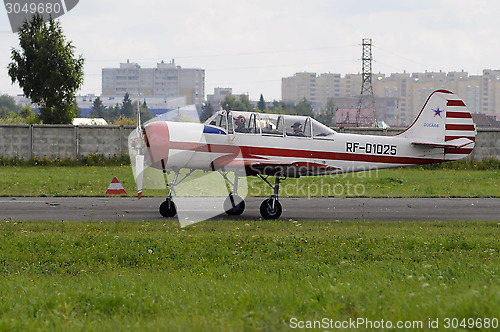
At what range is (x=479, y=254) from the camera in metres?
11.1

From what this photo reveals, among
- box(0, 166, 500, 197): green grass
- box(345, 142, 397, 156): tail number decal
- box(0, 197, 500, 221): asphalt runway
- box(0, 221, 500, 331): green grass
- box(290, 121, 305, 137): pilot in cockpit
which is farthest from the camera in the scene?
box(0, 166, 500, 197): green grass

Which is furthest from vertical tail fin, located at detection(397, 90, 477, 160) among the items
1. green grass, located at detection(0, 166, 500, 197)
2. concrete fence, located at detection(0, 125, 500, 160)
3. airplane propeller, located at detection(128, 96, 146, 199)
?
concrete fence, located at detection(0, 125, 500, 160)

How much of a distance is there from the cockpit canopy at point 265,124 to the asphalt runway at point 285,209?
230 cm

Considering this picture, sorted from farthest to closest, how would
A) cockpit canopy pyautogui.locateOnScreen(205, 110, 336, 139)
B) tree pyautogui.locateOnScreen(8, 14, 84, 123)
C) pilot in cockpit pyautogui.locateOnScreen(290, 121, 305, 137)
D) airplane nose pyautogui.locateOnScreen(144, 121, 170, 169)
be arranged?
tree pyautogui.locateOnScreen(8, 14, 84, 123) < pilot in cockpit pyautogui.locateOnScreen(290, 121, 305, 137) < cockpit canopy pyautogui.locateOnScreen(205, 110, 336, 139) < airplane nose pyautogui.locateOnScreen(144, 121, 170, 169)

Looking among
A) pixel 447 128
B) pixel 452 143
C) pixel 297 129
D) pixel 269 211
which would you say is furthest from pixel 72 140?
pixel 452 143

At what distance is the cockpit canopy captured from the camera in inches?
670

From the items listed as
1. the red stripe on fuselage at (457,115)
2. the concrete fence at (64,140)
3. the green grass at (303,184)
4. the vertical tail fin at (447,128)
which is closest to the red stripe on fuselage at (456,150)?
the vertical tail fin at (447,128)

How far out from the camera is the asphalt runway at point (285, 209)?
16828 millimetres

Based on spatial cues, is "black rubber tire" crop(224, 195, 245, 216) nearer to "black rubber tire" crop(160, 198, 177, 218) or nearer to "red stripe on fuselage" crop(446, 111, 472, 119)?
"black rubber tire" crop(160, 198, 177, 218)

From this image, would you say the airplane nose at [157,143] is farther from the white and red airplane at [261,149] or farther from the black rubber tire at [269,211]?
the black rubber tire at [269,211]

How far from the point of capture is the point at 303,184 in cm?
2644

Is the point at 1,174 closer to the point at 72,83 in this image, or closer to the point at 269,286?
the point at 72,83

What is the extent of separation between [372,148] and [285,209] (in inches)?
123

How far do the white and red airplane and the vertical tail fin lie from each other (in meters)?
0.26
